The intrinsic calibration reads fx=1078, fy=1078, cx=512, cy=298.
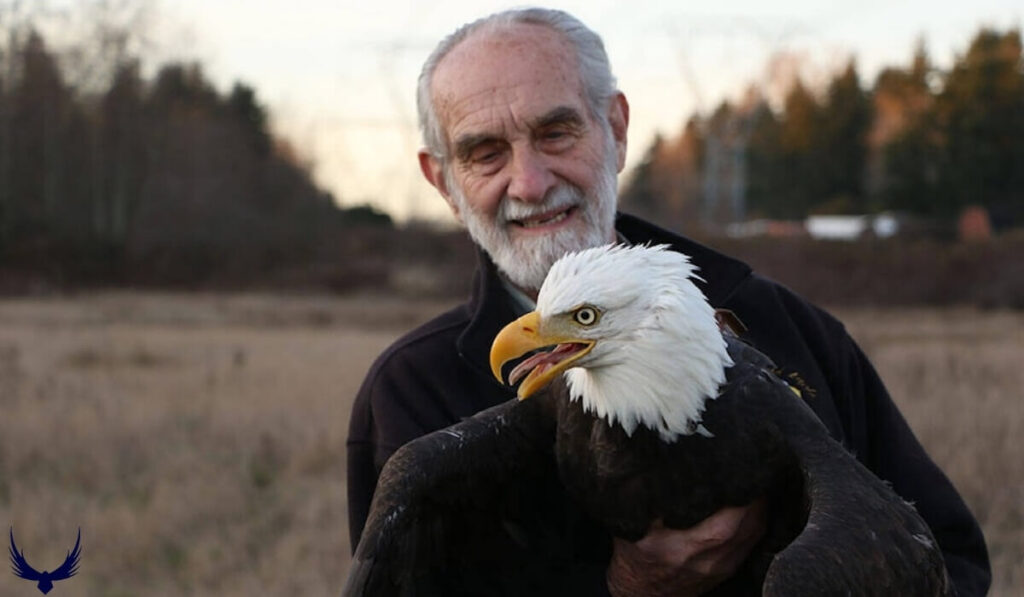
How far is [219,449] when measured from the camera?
10203 millimetres

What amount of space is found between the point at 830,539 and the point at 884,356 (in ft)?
40.7

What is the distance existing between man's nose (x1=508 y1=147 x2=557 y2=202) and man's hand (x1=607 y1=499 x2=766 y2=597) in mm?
1166

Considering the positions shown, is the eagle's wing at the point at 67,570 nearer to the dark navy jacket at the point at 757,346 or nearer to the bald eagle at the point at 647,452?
the dark navy jacket at the point at 757,346

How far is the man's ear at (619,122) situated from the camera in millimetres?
3855

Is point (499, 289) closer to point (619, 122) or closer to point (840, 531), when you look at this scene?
point (619, 122)

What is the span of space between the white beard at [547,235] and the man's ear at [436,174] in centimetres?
23

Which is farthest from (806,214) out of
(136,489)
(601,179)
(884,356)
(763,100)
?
(601,179)

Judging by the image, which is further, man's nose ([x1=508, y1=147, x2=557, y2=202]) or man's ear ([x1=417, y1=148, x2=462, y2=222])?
man's ear ([x1=417, y1=148, x2=462, y2=222])

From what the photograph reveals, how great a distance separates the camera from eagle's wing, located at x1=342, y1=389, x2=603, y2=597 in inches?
119

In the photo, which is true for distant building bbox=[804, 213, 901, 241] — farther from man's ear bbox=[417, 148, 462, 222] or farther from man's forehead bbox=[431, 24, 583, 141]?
man's forehead bbox=[431, 24, 583, 141]

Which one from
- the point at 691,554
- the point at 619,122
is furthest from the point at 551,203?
the point at 691,554

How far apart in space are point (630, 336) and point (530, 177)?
0.83m

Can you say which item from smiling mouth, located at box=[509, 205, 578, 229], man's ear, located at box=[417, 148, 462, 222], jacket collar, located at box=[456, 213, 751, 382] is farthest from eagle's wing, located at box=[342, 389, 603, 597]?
man's ear, located at box=[417, 148, 462, 222]

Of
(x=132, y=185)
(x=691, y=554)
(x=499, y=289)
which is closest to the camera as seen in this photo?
(x=691, y=554)
